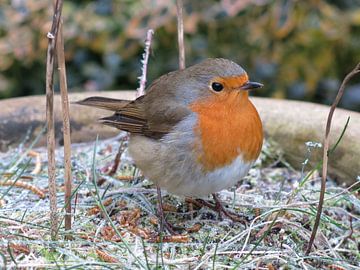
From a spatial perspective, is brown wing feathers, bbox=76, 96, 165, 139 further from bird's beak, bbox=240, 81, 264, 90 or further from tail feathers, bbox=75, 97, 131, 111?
bird's beak, bbox=240, 81, 264, 90

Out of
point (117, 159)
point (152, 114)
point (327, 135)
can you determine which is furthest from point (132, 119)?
point (327, 135)

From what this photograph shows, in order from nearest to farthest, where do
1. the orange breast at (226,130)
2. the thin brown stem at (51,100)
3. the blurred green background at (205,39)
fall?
the thin brown stem at (51,100), the orange breast at (226,130), the blurred green background at (205,39)

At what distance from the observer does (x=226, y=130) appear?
8.54ft

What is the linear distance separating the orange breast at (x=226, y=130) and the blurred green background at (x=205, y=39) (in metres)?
2.00

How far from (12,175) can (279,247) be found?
42.8 inches

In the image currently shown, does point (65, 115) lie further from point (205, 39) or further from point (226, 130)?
point (205, 39)

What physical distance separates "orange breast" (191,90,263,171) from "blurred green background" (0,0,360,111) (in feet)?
6.55

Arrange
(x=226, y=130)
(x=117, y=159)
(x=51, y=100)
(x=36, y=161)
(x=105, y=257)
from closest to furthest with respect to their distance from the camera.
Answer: (x=51, y=100)
(x=105, y=257)
(x=226, y=130)
(x=117, y=159)
(x=36, y=161)

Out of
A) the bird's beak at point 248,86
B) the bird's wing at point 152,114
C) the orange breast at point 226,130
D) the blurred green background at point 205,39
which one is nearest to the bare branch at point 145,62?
the bird's wing at point 152,114

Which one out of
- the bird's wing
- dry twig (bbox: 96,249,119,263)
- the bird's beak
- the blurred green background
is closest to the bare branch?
the bird's wing

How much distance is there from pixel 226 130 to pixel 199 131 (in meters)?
0.10

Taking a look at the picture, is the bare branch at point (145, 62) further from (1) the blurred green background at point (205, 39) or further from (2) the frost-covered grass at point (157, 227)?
(1) the blurred green background at point (205, 39)

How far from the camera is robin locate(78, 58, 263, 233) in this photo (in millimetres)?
2572

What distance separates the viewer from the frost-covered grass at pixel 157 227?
235cm
